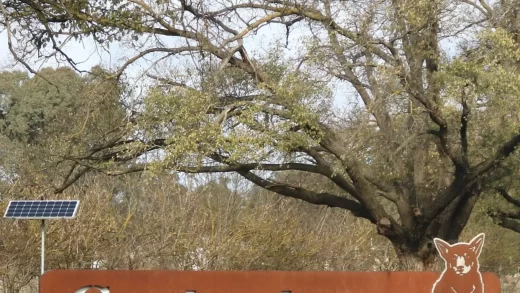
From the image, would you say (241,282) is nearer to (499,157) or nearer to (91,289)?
(91,289)

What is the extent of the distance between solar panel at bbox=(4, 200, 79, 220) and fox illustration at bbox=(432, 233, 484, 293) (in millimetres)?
5580

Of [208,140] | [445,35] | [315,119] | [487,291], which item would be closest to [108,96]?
[208,140]

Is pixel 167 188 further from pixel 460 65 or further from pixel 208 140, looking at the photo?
pixel 460 65

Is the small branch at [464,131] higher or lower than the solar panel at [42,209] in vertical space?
higher

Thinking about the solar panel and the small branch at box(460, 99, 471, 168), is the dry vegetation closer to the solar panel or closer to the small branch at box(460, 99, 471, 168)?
the solar panel

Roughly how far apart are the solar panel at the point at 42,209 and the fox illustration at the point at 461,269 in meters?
5.58

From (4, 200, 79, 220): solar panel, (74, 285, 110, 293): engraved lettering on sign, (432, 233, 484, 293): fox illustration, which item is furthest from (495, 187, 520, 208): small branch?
(74, 285, 110, 293): engraved lettering on sign

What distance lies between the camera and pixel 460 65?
1430 cm

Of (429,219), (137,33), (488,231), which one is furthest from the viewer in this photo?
(488,231)

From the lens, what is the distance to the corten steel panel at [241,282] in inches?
425

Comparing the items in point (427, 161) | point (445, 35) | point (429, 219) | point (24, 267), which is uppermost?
point (445, 35)

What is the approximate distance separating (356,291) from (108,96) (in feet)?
25.6

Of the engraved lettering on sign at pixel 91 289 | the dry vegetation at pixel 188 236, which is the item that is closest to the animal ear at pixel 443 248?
the engraved lettering on sign at pixel 91 289

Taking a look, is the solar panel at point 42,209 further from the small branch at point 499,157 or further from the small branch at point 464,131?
the small branch at point 499,157
